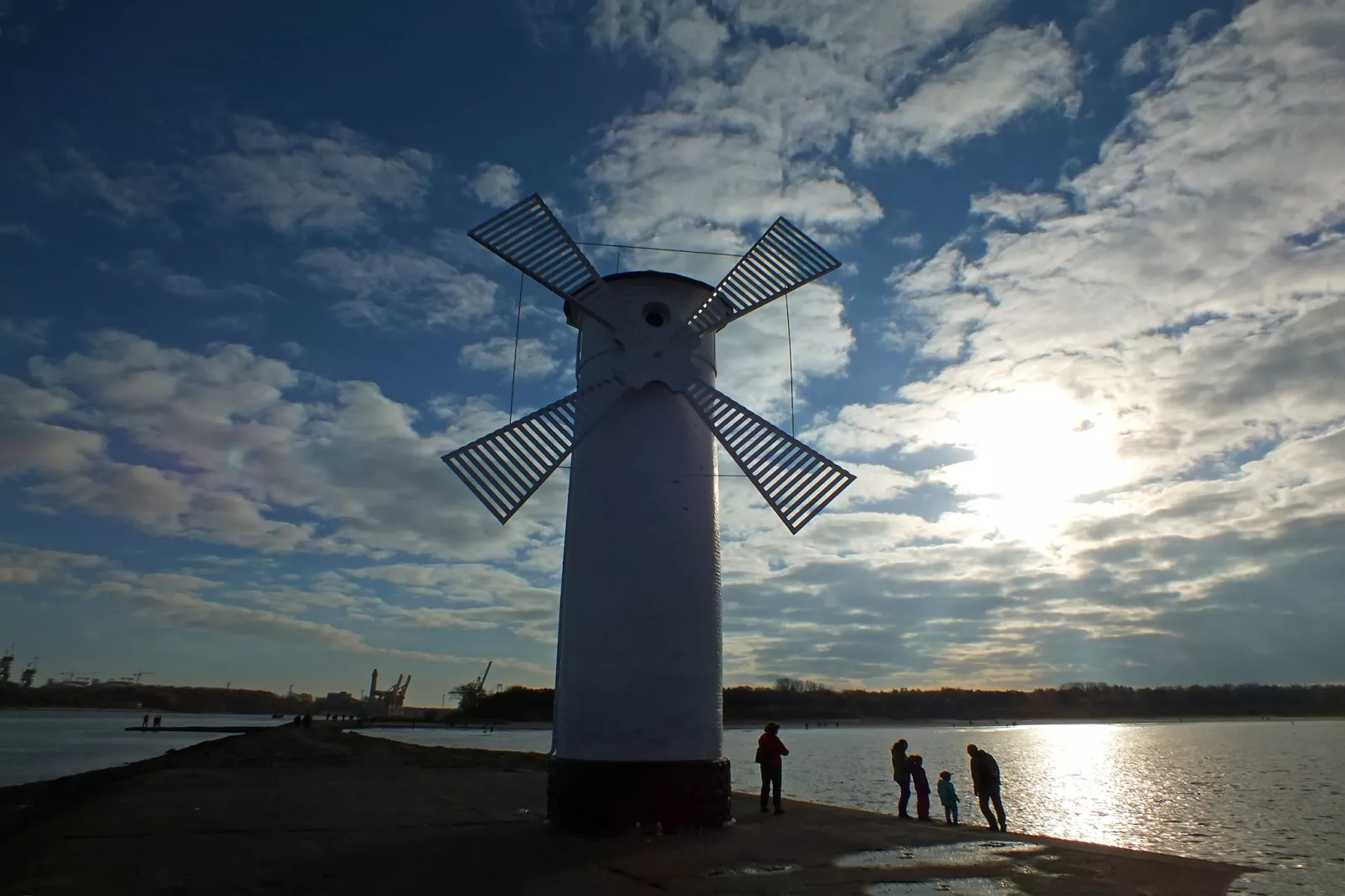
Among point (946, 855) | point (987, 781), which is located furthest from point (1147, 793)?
point (946, 855)

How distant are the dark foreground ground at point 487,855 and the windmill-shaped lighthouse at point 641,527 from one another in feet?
2.03

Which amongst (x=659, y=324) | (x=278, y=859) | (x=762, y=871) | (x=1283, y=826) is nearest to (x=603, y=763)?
(x=762, y=871)

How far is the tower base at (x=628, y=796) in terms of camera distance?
8109 millimetres

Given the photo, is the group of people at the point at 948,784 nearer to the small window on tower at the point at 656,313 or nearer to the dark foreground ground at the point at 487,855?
the dark foreground ground at the point at 487,855

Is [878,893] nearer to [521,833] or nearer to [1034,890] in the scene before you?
[1034,890]

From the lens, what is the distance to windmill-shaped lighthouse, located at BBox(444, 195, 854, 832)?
8.33 m

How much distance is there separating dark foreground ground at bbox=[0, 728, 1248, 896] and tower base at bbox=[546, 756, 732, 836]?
233 mm

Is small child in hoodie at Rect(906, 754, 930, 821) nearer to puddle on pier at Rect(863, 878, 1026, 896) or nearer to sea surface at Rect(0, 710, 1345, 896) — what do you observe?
sea surface at Rect(0, 710, 1345, 896)

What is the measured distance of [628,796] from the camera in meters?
8.16

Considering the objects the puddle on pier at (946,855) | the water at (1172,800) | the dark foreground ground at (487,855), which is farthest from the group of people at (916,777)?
the water at (1172,800)

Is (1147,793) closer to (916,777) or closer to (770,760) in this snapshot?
(916,777)

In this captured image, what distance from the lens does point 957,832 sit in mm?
8906

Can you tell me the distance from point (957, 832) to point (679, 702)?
3.42 meters

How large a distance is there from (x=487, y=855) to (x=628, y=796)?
1623 millimetres
